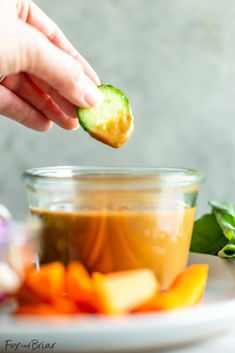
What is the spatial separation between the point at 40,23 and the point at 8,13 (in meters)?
0.36

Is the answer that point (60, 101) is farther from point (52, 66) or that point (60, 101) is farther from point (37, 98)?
point (52, 66)

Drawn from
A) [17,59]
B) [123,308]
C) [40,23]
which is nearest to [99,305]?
[123,308]

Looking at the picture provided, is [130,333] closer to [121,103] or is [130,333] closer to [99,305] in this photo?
[99,305]

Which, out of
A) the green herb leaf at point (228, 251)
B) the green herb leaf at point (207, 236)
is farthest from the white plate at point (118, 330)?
the green herb leaf at point (207, 236)

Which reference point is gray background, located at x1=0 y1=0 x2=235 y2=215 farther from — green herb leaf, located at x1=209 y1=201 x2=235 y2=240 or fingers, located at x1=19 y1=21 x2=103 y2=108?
fingers, located at x1=19 y1=21 x2=103 y2=108

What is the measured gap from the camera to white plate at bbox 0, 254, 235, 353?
2.13 feet

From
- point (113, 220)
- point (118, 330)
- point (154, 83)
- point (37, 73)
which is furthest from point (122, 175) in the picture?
point (154, 83)

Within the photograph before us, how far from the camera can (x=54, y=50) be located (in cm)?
88

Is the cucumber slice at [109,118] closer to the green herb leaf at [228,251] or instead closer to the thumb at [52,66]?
the thumb at [52,66]

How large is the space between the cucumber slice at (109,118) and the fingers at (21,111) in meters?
A: 0.26

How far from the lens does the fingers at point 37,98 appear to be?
1.23 meters

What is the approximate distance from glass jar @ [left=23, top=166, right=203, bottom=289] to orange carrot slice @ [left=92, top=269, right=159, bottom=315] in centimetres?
9

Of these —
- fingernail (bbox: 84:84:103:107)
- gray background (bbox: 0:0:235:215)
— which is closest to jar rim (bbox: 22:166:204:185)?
fingernail (bbox: 84:84:103:107)

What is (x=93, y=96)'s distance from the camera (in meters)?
0.96
